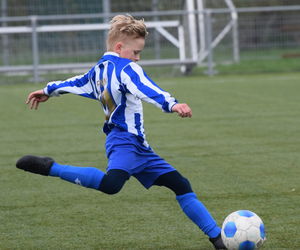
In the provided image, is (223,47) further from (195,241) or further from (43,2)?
(195,241)

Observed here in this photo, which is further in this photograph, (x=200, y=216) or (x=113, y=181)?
(x=200, y=216)

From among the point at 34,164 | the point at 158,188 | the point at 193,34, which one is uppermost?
the point at 193,34

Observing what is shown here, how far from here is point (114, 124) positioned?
4.56m

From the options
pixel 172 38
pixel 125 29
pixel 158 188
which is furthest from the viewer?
pixel 172 38

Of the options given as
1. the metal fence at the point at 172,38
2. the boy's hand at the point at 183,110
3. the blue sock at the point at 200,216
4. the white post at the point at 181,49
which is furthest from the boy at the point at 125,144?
the white post at the point at 181,49

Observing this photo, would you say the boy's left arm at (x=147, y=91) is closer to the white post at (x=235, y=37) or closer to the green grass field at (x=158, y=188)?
the green grass field at (x=158, y=188)

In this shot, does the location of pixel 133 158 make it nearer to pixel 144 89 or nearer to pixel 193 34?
pixel 144 89

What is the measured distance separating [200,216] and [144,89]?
78 cm

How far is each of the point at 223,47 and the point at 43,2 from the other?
504 cm

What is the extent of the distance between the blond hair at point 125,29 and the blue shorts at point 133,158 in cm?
54

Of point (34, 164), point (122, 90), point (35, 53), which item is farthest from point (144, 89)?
point (35, 53)

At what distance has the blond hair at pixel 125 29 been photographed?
4.57m

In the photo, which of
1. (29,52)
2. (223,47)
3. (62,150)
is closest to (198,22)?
(223,47)

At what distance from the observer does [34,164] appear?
4.45m
